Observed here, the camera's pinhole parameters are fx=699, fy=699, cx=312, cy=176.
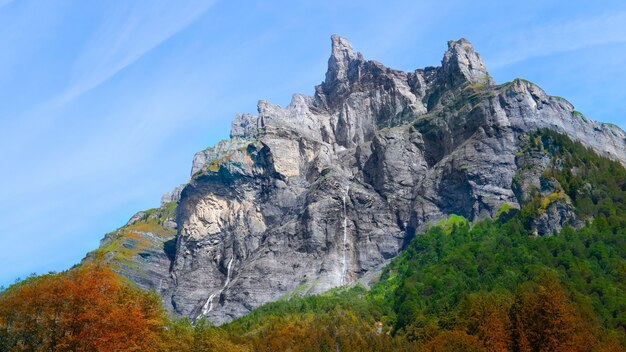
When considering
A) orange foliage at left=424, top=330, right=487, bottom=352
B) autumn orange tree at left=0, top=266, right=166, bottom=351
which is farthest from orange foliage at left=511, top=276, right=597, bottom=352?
autumn orange tree at left=0, top=266, right=166, bottom=351

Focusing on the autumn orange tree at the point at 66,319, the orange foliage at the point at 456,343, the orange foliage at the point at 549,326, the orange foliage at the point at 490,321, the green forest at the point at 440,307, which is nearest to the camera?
the autumn orange tree at the point at 66,319

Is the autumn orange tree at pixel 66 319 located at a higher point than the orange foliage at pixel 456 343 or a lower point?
higher

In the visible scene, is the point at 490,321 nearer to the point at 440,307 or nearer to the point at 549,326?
the point at 549,326

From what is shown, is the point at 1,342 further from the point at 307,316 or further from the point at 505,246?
the point at 505,246

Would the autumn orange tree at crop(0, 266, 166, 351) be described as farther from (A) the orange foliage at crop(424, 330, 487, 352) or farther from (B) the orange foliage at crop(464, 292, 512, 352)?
(B) the orange foliage at crop(464, 292, 512, 352)

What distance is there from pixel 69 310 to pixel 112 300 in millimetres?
6425

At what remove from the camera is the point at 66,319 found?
79.6m

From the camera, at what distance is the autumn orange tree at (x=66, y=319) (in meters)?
79.8

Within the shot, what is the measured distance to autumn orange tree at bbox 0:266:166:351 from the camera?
79.8 metres

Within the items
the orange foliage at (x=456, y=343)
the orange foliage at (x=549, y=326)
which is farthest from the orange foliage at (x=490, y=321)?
the orange foliage at (x=549, y=326)

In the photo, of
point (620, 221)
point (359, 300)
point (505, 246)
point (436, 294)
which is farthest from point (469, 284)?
point (620, 221)

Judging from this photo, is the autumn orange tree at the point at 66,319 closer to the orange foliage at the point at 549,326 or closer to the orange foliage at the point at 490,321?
the orange foliage at the point at 490,321

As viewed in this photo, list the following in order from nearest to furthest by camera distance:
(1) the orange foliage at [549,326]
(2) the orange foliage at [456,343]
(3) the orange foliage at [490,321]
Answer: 1. (1) the orange foliage at [549,326]
2. (2) the orange foliage at [456,343]
3. (3) the orange foliage at [490,321]

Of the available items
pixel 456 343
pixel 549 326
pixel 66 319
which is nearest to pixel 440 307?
pixel 456 343
